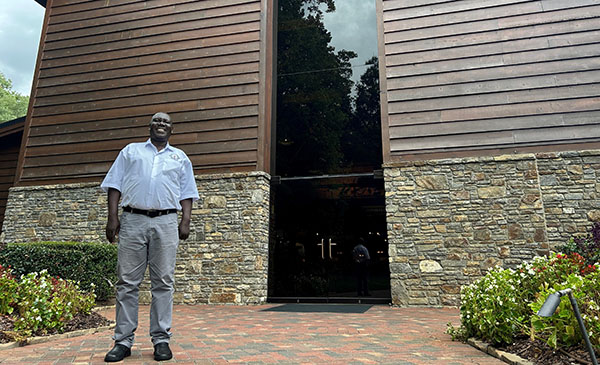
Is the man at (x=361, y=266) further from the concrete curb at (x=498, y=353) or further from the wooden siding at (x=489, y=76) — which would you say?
the concrete curb at (x=498, y=353)

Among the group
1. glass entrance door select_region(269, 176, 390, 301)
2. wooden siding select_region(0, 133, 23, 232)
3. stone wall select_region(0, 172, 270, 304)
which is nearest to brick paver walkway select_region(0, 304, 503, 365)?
stone wall select_region(0, 172, 270, 304)

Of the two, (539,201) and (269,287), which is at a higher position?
(539,201)

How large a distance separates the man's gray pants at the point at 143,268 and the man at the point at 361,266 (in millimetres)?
4929

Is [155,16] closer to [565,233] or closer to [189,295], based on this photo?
[189,295]

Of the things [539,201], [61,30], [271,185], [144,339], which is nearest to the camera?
[144,339]

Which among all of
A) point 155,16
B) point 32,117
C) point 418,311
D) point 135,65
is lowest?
point 418,311

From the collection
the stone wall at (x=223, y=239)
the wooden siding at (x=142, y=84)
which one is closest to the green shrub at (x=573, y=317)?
the stone wall at (x=223, y=239)

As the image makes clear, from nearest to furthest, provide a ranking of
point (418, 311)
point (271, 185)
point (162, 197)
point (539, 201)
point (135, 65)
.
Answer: point (162, 197) < point (418, 311) < point (539, 201) < point (271, 185) < point (135, 65)

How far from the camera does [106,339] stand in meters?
3.62

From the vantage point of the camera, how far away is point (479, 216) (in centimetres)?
668

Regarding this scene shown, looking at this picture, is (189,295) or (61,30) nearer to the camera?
(189,295)

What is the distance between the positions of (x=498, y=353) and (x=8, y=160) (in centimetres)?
1156

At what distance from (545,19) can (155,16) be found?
7.95 metres

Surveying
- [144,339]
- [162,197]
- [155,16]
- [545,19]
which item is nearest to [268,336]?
[144,339]
